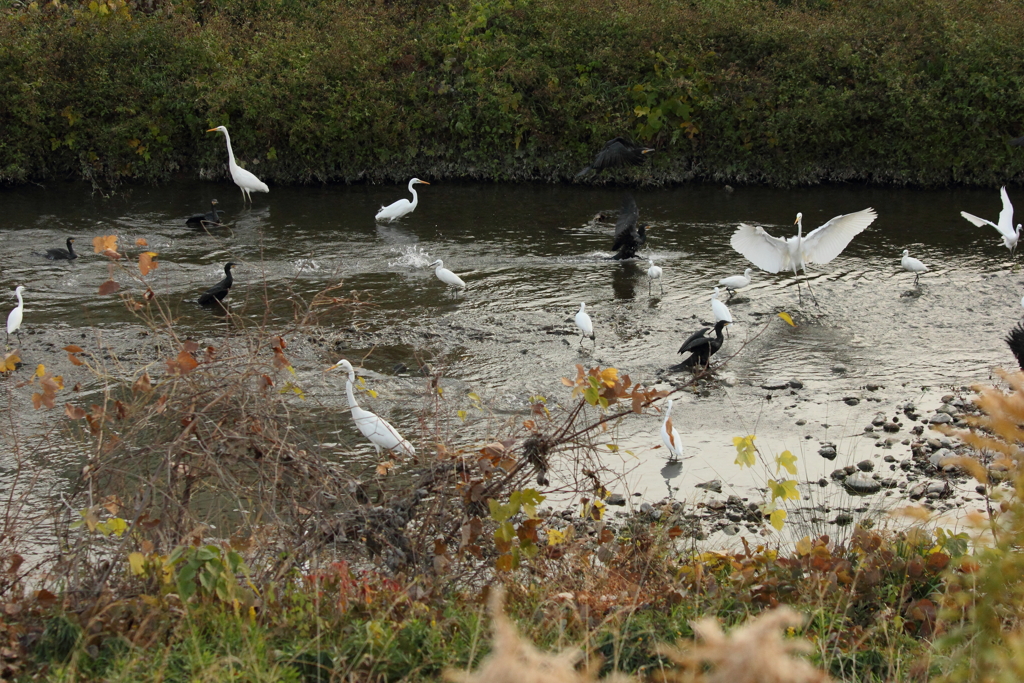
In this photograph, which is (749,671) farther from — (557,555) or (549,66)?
(549,66)

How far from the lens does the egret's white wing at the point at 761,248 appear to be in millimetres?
10188

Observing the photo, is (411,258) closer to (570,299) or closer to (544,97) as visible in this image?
(570,299)

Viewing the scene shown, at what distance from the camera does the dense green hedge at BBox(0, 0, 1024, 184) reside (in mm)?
15703

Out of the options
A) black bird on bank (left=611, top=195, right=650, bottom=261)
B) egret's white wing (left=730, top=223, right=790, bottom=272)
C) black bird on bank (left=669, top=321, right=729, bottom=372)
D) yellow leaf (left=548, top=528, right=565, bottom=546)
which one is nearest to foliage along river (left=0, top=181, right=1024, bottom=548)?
black bird on bank (left=611, top=195, right=650, bottom=261)

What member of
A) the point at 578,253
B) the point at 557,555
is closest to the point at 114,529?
the point at 557,555

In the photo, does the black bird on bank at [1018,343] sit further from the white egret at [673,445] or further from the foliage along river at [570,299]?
the white egret at [673,445]

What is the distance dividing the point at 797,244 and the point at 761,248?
38cm

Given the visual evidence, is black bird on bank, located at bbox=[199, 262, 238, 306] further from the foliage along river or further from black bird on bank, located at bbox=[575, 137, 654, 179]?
black bird on bank, located at bbox=[575, 137, 654, 179]

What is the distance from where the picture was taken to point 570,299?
1038 centimetres

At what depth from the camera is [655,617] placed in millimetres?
3746

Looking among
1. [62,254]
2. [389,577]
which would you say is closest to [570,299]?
[62,254]

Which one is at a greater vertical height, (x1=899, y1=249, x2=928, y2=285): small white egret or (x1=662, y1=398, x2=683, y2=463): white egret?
(x1=899, y1=249, x2=928, y2=285): small white egret

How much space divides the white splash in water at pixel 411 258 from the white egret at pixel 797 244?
377 cm

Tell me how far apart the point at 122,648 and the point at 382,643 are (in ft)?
3.14
